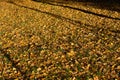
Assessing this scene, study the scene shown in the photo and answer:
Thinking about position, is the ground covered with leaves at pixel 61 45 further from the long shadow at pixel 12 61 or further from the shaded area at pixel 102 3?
the shaded area at pixel 102 3

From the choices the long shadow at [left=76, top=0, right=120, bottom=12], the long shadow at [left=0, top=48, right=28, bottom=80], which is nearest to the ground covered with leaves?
the long shadow at [left=0, top=48, right=28, bottom=80]

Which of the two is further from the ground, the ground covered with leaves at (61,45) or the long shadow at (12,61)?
the ground covered with leaves at (61,45)

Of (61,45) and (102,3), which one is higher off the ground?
(102,3)

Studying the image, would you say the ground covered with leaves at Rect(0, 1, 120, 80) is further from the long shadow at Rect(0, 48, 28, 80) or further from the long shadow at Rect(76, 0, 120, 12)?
the long shadow at Rect(76, 0, 120, 12)

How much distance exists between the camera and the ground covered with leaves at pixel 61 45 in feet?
19.5

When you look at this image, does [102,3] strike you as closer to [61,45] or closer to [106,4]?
[106,4]

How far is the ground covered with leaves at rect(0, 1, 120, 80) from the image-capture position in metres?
5.96

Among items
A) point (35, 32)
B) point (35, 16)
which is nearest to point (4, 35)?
point (35, 32)

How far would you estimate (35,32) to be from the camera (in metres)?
9.34

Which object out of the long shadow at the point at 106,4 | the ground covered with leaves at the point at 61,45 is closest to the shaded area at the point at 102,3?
the long shadow at the point at 106,4

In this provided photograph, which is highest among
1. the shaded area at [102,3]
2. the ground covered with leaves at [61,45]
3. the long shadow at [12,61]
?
the shaded area at [102,3]

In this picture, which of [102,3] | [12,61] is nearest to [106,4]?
[102,3]

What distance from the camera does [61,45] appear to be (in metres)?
7.70

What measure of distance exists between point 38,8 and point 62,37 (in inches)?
233
